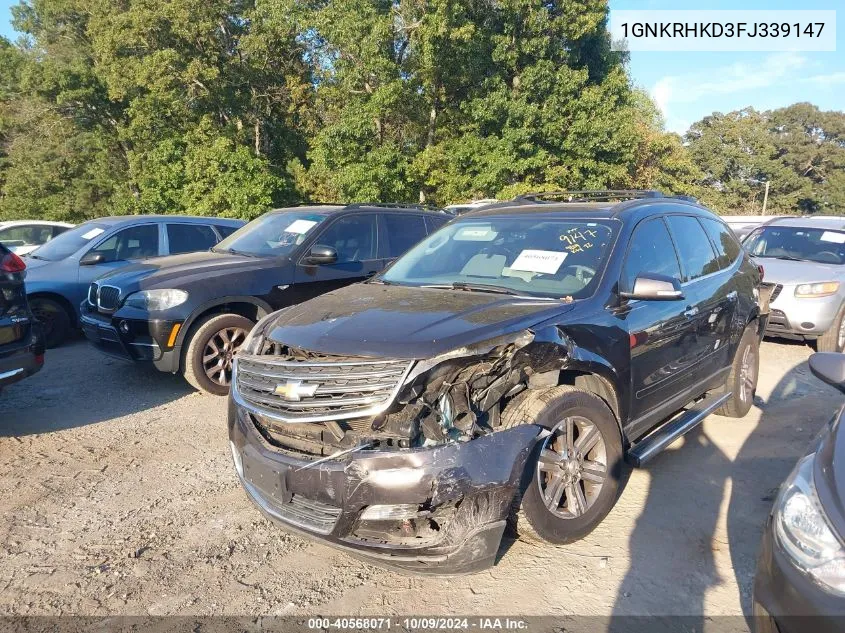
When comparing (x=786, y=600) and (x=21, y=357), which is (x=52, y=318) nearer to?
(x=21, y=357)

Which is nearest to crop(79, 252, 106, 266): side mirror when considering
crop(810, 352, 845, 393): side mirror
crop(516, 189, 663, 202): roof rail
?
crop(516, 189, 663, 202): roof rail

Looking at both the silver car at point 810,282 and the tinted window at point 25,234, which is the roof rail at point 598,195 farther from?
the tinted window at point 25,234

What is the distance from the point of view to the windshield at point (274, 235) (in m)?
6.50

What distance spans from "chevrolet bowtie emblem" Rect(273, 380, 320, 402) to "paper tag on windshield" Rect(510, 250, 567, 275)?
167cm

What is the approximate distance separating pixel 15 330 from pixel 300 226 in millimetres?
2992

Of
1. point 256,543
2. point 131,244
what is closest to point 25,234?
point 131,244

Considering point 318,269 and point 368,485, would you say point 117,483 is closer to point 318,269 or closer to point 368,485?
point 368,485

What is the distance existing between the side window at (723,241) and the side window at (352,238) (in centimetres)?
357

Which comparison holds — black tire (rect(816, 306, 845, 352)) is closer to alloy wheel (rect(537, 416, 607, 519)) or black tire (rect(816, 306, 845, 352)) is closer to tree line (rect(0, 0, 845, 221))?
alloy wheel (rect(537, 416, 607, 519))

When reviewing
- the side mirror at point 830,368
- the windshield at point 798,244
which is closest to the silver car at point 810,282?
the windshield at point 798,244

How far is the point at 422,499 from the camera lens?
2.50 m

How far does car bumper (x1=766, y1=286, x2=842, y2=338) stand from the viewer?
7441 millimetres

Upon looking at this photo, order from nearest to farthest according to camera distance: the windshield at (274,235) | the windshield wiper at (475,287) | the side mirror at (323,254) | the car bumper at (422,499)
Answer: the car bumper at (422,499) → the windshield wiper at (475,287) → the side mirror at (323,254) → the windshield at (274,235)

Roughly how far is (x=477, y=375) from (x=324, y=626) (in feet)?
4.33
